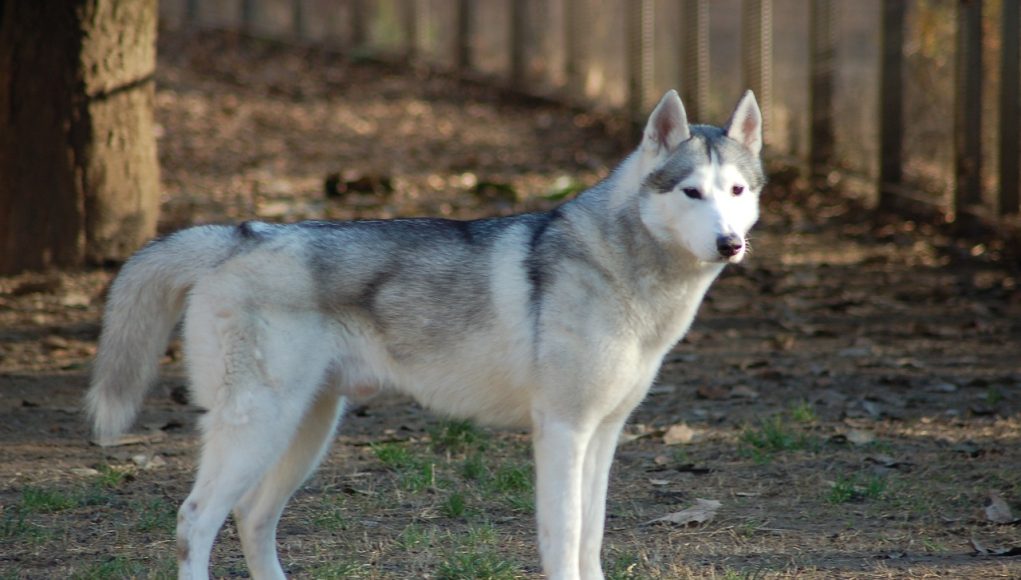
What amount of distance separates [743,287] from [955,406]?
253cm

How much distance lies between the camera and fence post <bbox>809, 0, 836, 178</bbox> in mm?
10984

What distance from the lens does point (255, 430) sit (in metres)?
3.89

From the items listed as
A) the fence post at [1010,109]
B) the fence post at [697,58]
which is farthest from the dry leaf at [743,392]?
the fence post at [697,58]

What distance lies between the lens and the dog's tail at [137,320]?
13.5 ft

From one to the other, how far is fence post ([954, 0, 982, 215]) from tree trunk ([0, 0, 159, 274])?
5798mm

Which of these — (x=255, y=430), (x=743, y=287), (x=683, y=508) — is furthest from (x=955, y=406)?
(x=255, y=430)

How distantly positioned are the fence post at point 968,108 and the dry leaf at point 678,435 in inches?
182

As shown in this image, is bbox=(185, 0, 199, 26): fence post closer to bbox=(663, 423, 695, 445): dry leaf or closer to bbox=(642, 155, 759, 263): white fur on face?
bbox=(663, 423, 695, 445): dry leaf

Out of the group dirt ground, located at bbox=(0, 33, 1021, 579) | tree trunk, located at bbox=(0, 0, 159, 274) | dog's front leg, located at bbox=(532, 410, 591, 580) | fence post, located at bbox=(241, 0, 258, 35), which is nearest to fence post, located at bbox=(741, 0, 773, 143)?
dirt ground, located at bbox=(0, 33, 1021, 579)

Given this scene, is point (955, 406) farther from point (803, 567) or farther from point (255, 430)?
point (255, 430)

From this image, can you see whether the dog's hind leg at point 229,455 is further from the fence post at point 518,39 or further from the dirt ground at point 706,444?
the fence post at point 518,39

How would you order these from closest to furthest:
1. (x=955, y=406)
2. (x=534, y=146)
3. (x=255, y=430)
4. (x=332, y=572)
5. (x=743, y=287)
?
(x=255, y=430) < (x=332, y=572) < (x=955, y=406) < (x=743, y=287) < (x=534, y=146)

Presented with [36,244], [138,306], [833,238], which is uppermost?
[138,306]

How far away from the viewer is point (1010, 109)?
8930mm
